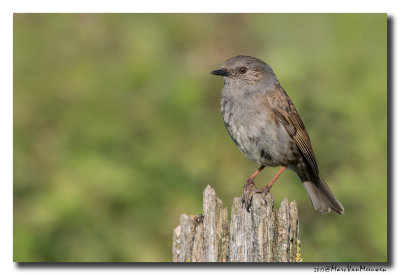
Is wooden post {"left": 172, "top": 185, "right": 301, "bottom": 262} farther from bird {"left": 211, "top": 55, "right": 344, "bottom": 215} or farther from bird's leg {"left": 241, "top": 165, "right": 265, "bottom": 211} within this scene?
bird {"left": 211, "top": 55, "right": 344, "bottom": 215}

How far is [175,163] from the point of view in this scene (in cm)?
735

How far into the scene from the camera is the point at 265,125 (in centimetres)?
565

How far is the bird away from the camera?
5.63 metres

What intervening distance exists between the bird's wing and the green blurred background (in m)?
0.88

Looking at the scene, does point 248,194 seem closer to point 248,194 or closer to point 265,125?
point 248,194

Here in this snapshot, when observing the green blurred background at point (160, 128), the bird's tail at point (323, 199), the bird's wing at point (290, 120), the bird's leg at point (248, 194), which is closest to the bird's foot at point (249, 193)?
the bird's leg at point (248, 194)

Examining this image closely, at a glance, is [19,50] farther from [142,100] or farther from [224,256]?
[224,256]

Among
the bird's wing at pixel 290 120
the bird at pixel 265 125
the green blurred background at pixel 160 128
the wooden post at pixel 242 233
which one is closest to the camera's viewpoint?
the wooden post at pixel 242 233

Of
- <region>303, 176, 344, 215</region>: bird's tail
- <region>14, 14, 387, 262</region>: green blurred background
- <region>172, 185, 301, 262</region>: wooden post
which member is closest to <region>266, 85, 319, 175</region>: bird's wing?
<region>303, 176, 344, 215</region>: bird's tail

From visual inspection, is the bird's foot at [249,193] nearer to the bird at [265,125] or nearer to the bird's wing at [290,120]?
the bird at [265,125]

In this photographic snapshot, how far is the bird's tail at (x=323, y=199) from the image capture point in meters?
6.14

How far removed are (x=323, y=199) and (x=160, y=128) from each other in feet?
7.43

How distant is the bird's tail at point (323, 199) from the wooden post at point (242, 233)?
5.24 ft
